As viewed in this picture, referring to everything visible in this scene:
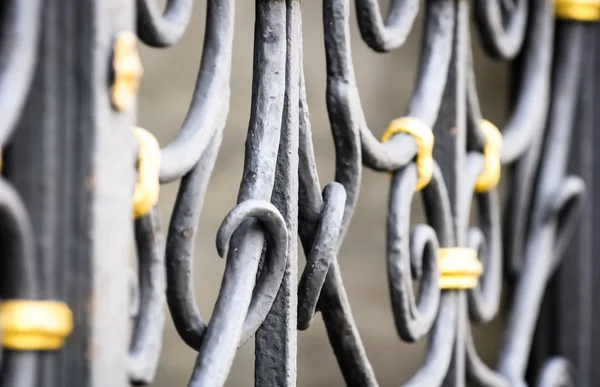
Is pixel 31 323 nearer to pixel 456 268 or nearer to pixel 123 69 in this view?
pixel 123 69

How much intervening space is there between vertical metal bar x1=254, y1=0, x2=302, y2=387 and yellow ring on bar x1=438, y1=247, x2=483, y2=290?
27cm

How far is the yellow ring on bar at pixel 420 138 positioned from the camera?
0.95m

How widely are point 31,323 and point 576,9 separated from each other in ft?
2.74

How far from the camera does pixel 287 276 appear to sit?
762 mm

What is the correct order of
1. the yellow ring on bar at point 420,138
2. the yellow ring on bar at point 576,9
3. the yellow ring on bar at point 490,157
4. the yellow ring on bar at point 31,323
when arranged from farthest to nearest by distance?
1. the yellow ring on bar at point 576,9
2. the yellow ring on bar at point 490,157
3. the yellow ring on bar at point 420,138
4. the yellow ring on bar at point 31,323

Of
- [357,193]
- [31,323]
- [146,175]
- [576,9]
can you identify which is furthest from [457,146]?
[31,323]

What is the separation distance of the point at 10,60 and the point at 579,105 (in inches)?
32.0

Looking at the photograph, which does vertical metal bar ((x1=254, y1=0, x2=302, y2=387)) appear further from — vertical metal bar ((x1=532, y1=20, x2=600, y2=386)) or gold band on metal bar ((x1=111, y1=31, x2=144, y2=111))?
vertical metal bar ((x1=532, y1=20, x2=600, y2=386))

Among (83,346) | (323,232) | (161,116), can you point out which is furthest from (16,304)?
(161,116)

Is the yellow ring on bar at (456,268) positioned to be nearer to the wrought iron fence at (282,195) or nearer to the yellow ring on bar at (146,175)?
the wrought iron fence at (282,195)

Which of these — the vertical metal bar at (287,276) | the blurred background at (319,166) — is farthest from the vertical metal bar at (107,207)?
the blurred background at (319,166)

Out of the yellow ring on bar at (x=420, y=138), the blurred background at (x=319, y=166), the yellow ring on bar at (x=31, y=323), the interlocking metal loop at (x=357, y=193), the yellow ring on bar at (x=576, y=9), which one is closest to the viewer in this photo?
the yellow ring on bar at (x=31, y=323)

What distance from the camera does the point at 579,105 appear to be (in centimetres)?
121

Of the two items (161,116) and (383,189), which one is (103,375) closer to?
(161,116)
